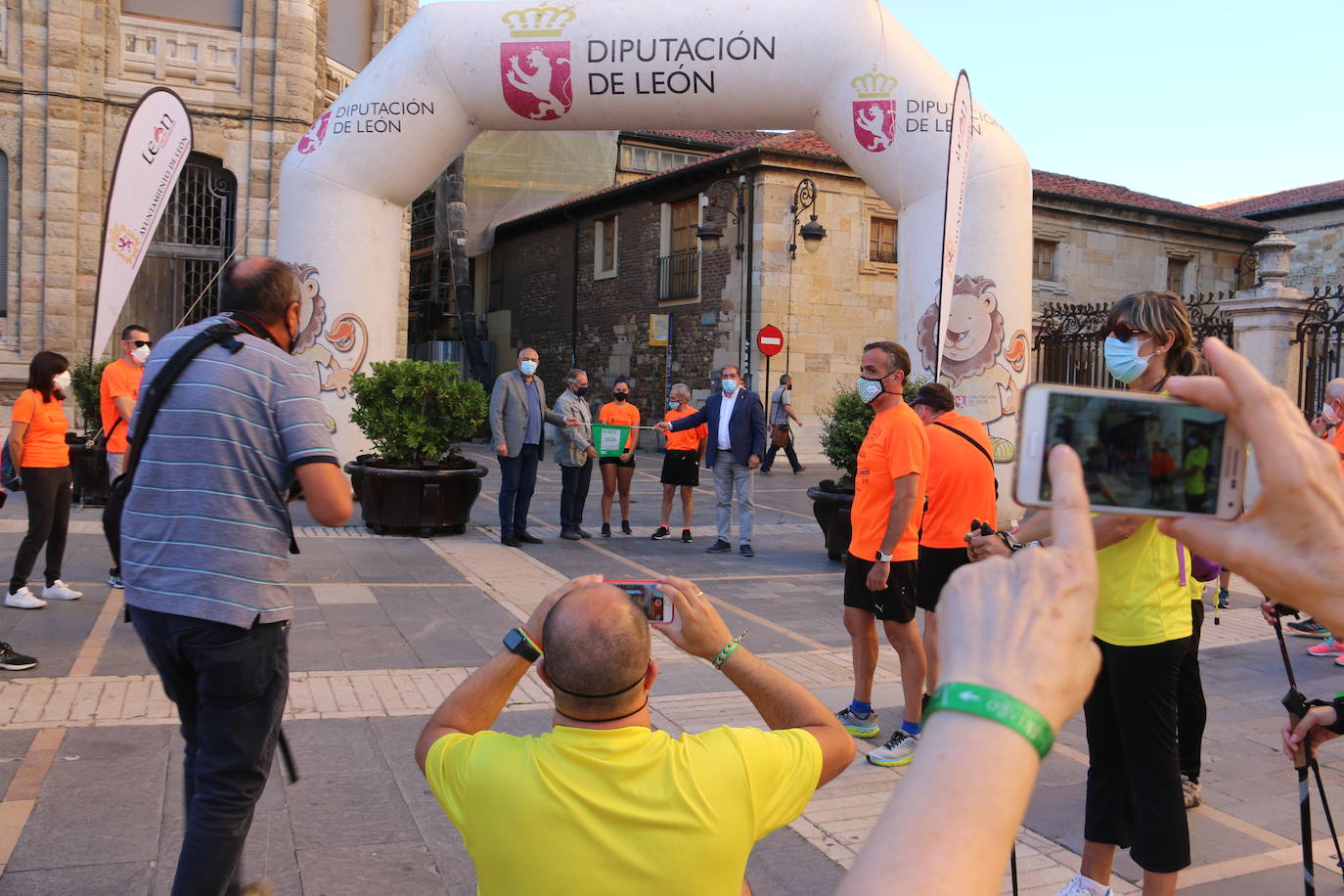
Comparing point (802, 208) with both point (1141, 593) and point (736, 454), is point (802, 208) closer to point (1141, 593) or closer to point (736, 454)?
point (736, 454)

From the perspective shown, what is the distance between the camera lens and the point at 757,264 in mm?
21781

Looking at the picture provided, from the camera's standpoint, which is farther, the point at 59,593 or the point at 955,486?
the point at 59,593

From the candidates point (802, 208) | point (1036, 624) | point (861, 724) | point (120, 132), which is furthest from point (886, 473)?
point (802, 208)

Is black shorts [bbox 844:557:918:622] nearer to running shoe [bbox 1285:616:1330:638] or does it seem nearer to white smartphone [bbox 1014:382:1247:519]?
white smartphone [bbox 1014:382:1247:519]

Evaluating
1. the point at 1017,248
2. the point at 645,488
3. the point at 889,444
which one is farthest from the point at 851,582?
the point at 645,488

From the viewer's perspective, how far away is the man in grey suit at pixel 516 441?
35.6 ft

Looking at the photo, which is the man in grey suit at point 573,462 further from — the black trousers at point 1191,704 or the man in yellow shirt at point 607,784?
the man in yellow shirt at point 607,784

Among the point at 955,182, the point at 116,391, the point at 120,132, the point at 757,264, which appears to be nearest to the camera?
the point at 116,391

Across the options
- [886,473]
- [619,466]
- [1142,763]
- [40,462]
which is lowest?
[1142,763]

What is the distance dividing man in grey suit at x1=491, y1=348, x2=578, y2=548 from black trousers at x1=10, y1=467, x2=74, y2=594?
4.34m

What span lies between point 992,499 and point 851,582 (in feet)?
2.55

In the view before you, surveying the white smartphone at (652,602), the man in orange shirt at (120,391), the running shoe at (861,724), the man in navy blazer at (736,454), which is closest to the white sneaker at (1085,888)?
the running shoe at (861,724)

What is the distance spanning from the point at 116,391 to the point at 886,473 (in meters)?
5.57

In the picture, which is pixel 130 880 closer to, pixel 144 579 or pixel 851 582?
pixel 144 579
